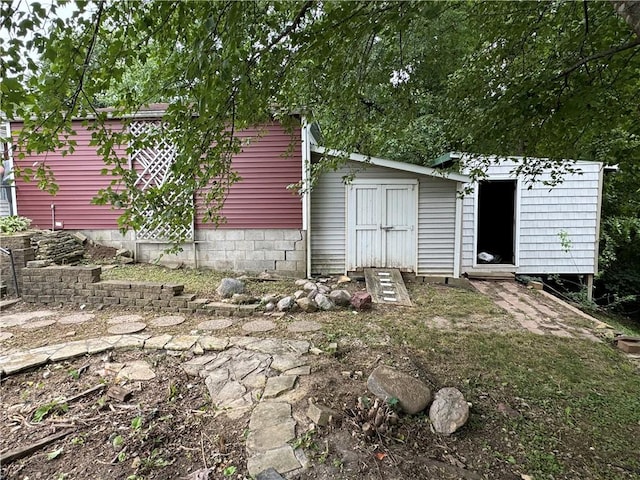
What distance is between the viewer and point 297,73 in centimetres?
296

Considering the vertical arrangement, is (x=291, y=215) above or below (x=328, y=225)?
above

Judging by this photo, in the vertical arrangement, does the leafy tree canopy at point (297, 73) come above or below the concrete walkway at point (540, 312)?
above

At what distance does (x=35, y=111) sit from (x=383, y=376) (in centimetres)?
266

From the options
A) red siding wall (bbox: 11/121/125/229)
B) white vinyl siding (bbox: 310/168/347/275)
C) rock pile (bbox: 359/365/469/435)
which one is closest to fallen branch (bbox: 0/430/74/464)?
rock pile (bbox: 359/365/469/435)

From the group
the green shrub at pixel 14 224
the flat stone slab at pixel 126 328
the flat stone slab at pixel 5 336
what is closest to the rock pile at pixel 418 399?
the flat stone slab at pixel 126 328

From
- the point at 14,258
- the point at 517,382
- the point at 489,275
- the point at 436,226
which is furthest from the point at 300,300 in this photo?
the point at 489,275

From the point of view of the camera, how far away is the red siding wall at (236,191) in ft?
21.8

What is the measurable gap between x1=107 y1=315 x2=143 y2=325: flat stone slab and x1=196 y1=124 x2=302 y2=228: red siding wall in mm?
2702

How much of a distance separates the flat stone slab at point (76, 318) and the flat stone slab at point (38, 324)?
10cm

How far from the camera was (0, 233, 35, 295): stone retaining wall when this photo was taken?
4.95 meters

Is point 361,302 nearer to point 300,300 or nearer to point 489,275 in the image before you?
point 300,300

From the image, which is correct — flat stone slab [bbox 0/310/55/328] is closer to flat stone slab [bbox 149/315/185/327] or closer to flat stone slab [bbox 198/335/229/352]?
flat stone slab [bbox 149/315/185/327]

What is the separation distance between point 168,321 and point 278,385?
7.17 feet

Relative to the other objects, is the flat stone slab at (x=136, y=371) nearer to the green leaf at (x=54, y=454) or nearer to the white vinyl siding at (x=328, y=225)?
the green leaf at (x=54, y=454)
